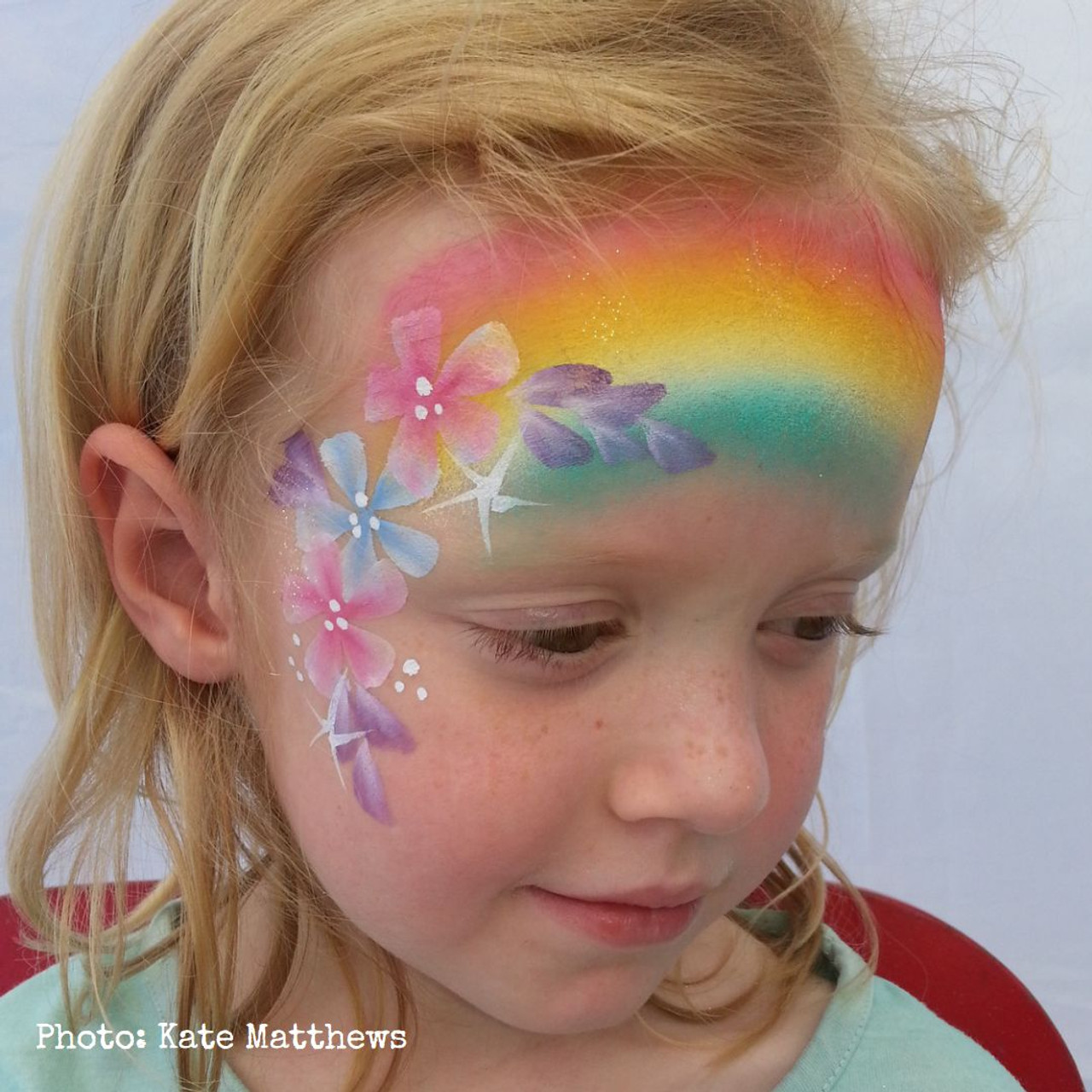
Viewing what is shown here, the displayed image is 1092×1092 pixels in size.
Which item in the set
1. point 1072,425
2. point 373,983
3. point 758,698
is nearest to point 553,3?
point 758,698

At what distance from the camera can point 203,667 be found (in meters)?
0.91

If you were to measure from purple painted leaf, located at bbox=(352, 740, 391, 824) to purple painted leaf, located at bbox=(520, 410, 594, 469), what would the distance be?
204mm

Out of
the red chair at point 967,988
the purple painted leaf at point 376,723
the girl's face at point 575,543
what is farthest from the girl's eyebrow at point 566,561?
the red chair at point 967,988

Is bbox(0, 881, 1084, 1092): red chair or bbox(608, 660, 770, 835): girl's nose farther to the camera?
bbox(0, 881, 1084, 1092): red chair

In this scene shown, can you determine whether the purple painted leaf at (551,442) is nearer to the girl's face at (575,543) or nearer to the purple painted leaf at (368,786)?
the girl's face at (575,543)

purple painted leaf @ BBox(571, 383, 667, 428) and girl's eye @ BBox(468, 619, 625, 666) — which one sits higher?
purple painted leaf @ BBox(571, 383, 667, 428)

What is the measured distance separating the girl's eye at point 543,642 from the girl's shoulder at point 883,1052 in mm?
425

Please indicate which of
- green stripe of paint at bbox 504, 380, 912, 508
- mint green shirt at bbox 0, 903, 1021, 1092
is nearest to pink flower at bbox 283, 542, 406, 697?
green stripe of paint at bbox 504, 380, 912, 508

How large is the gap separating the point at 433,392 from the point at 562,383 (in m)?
0.07

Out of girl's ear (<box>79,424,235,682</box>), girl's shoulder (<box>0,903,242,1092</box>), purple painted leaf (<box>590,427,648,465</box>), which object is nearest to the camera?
purple painted leaf (<box>590,427,648,465</box>)

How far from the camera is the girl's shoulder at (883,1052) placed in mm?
978

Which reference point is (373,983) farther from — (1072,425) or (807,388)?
(1072,425)

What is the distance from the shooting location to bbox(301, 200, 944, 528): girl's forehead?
71cm

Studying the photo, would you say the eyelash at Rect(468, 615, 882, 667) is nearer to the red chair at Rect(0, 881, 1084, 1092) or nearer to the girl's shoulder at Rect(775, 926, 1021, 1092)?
the girl's shoulder at Rect(775, 926, 1021, 1092)
